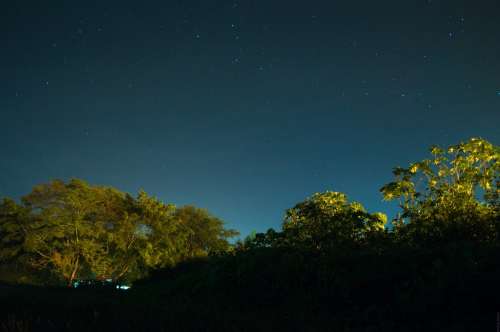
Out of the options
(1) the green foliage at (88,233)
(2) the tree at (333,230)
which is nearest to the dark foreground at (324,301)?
(2) the tree at (333,230)

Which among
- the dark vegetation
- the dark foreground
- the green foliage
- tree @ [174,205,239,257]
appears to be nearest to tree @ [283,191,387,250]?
the dark vegetation

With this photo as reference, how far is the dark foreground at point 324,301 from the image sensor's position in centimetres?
495

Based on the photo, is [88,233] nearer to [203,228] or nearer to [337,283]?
[203,228]

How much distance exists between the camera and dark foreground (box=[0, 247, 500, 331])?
495cm

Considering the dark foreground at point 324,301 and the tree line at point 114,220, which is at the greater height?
the tree line at point 114,220

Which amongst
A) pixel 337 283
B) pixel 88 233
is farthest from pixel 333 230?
pixel 88 233

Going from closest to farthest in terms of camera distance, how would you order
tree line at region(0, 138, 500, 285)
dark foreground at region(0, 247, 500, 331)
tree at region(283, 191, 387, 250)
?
dark foreground at region(0, 247, 500, 331)
tree at region(283, 191, 387, 250)
tree line at region(0, 138, 500, 285)

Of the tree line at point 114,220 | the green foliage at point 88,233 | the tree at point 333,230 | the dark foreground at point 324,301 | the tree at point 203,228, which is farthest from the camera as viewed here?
the tree at point 203,228

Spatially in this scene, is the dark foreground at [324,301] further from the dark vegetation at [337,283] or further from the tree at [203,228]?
the tree at [203,228]

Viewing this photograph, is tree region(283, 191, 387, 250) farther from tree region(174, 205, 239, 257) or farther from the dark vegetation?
tree region(174, 205, 239, 257)

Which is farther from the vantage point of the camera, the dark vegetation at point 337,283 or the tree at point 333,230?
the tree at point 333,230

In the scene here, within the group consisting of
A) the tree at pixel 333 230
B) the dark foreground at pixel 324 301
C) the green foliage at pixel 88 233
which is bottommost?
the dark foreground at pixel 324 301

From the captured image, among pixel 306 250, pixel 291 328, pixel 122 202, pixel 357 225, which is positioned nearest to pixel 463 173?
pixel 357 225

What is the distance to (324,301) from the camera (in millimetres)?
7094
